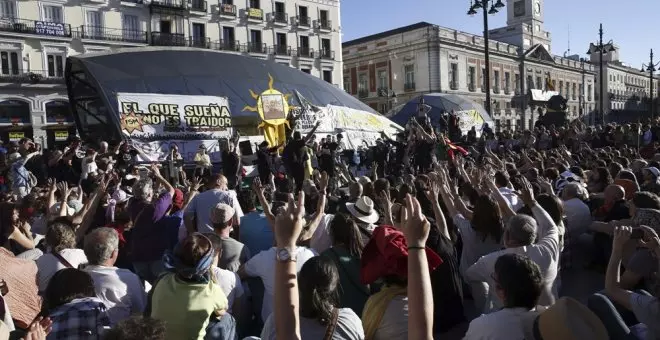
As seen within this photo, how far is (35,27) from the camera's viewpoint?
3472cm

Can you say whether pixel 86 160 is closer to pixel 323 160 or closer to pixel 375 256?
pixel 323 160

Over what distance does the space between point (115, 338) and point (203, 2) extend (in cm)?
4368

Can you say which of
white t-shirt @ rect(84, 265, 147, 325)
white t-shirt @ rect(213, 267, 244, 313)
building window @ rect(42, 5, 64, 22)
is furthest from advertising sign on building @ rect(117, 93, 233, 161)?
building window @ rect(42, 5, 64, 22)

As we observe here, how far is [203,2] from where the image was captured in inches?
1665

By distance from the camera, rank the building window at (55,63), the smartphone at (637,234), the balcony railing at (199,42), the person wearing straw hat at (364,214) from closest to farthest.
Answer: the smartphone at (637,234), the person wearing straw hat at (364,214), the building window at (55,63), the balcony railing at (199,42)

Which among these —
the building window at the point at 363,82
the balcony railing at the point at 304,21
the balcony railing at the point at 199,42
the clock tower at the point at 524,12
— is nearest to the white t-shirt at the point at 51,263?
the balcony railing at the point at 199,42

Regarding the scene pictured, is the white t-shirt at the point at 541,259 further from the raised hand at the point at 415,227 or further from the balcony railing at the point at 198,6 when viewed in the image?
the balcony railing at the point at 198,6

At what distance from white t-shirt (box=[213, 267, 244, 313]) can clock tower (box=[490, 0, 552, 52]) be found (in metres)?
70.0

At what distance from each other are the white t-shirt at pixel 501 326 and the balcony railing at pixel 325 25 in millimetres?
47978

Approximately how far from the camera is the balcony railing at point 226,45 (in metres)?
42.6

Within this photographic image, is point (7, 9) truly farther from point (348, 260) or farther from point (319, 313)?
point (319, 313)

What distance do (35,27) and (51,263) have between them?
36854 millimetres

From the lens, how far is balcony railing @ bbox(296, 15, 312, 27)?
154 ft

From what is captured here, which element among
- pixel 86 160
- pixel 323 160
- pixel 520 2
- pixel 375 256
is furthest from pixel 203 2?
pixel 520 2
